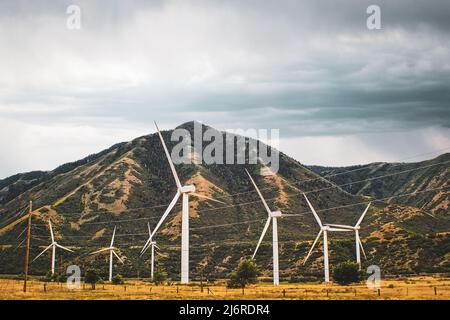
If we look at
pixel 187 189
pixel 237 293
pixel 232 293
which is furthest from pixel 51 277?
pixel 237 293

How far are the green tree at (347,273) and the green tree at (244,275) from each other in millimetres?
20690

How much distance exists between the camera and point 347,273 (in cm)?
12756

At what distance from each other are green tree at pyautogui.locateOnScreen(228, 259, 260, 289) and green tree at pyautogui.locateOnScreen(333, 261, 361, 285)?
2069 centimetres

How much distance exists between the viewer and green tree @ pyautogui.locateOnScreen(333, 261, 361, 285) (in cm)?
12731

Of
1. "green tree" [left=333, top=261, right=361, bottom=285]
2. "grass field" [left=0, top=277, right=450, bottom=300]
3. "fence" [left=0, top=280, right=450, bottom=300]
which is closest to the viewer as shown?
"grass field" [left=0, top=277, right=450, bottom=300]

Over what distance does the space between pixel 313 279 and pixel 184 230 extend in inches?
3547

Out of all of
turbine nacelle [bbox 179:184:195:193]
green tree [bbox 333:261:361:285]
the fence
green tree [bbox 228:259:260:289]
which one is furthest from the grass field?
green tree [bbox 333:261:361:285]

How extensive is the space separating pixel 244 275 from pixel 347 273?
86.4 feet

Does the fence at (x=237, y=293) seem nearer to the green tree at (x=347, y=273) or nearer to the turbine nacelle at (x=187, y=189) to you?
the turbine nacelle at (x=187, y=189)

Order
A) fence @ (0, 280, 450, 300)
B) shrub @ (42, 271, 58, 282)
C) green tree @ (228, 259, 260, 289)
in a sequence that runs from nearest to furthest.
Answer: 1. fence @ (0, 280, 450, 300)
2. green tree @ (228, 259, 260, 289)
3. shrub @ (42, 271, 58, 282)

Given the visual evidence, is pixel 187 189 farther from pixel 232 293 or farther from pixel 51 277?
pixel 51 277

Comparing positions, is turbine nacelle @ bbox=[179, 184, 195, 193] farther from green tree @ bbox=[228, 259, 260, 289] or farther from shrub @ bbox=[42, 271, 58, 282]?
shrub @ bbox=[42, 271, 58, 282]
